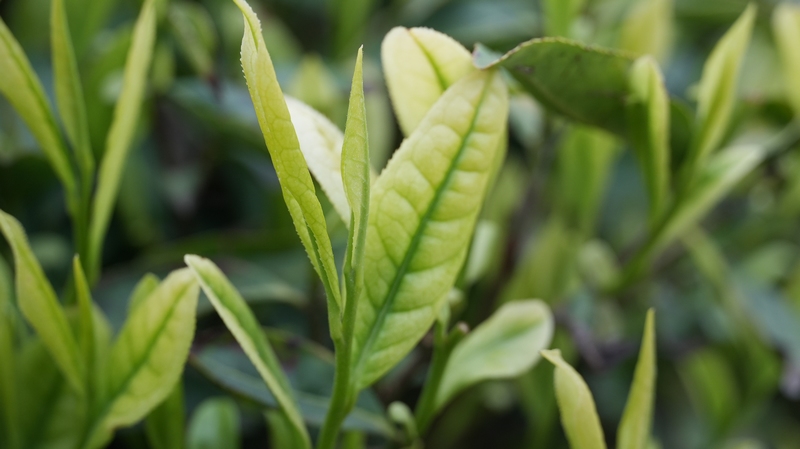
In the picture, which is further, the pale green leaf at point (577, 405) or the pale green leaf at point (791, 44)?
the pale green leaf at point (791, 44)

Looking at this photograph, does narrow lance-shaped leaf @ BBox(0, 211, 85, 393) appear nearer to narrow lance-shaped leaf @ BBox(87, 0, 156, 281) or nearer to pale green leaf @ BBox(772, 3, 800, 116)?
narrow lance-shaped leaf @ BBox(87, 0, 156, 281)

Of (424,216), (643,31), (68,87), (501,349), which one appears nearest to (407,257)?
(424,216)

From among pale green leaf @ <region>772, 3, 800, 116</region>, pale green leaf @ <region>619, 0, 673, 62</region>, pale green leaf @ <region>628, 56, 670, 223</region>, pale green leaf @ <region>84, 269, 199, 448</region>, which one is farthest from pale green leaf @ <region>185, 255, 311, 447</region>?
pale green leaf @ <region>772, 3, 800, 116</region>

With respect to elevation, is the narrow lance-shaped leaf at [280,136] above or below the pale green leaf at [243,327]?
above

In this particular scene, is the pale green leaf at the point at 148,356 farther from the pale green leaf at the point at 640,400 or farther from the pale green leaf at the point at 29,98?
the pale green leaf at the point at 640,400

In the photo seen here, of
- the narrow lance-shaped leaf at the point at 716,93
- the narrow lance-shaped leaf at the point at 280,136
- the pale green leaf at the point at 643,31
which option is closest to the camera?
the narrow lance-shaped leaf at the point at 280,136

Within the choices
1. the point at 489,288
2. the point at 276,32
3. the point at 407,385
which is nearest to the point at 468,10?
the point at 276,32

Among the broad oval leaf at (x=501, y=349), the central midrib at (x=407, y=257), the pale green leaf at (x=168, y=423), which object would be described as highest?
the central midrib at (x=407, y=257)

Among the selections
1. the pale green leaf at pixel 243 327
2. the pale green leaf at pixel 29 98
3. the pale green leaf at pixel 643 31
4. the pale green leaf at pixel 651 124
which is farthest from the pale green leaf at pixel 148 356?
the pale green leaf at pixel 643 31

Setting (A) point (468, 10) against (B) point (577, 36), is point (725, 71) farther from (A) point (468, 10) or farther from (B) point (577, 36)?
(A) point (468, 10)
